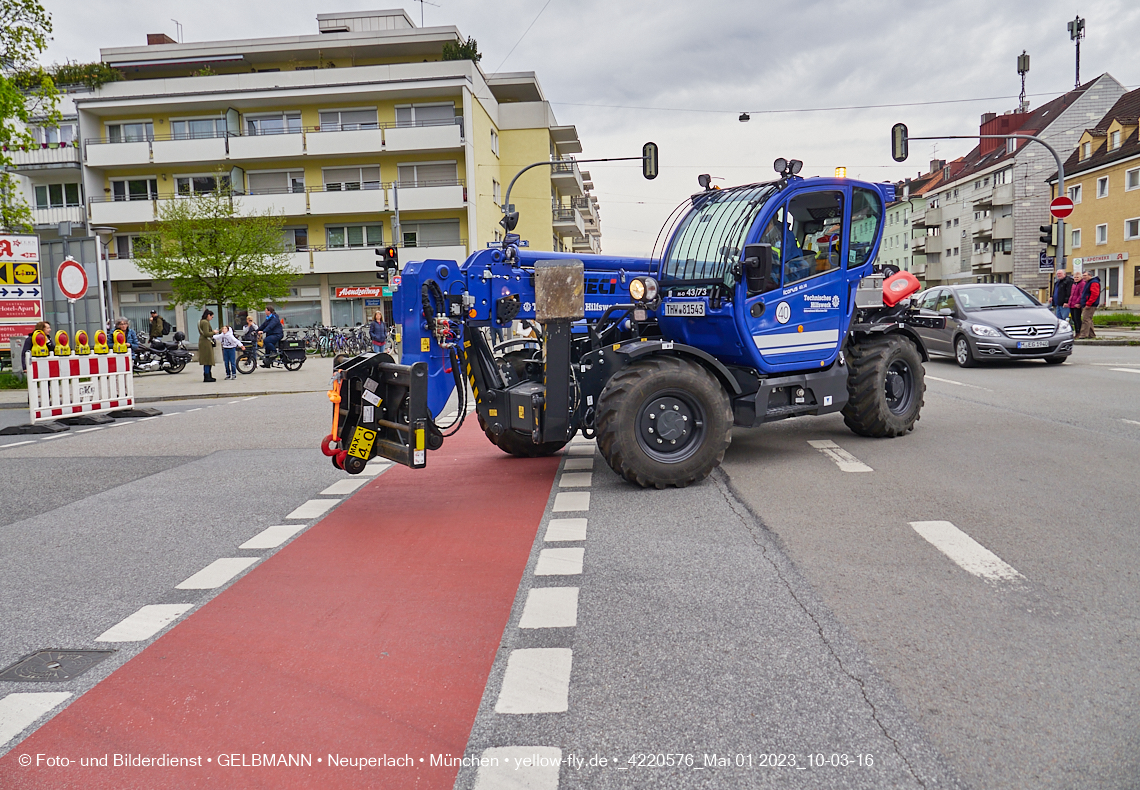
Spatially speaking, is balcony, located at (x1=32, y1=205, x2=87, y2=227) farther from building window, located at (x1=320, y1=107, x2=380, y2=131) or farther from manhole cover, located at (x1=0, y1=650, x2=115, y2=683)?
manhole cover, located at (x1=0, y1=650, x2=115, y2=683)

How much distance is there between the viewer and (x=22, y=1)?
21.2m

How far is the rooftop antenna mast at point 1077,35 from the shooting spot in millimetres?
59031

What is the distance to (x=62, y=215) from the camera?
160 feet

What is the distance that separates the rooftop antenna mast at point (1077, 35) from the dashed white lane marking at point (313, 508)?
6871 cm

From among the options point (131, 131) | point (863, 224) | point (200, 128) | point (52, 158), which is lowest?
point (863, 224)

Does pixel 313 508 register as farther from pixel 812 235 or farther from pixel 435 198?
pixel 435 198

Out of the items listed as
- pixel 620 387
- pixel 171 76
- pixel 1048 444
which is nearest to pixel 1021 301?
pixel 1048 444

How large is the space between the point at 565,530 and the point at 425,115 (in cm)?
4487

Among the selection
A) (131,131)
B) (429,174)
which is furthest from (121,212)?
(429,174)

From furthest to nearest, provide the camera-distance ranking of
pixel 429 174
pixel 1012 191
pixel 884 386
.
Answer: pixel 1012 191 → pixel 429 174 → pixel 884 386

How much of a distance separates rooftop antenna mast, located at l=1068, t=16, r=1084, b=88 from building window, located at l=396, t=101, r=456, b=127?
144 feet

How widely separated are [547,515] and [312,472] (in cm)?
342

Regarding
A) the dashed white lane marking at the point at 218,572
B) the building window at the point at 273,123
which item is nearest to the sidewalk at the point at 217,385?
the dashed white lane marking at the point at 218,572

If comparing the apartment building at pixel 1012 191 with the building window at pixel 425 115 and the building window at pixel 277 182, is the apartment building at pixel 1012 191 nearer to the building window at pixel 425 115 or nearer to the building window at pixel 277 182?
the building window at pixel 425 115
